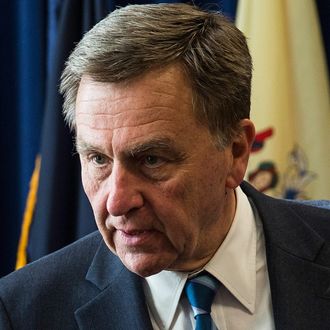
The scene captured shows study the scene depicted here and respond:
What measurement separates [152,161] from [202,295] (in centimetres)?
30

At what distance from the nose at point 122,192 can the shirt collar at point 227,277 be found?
25cm

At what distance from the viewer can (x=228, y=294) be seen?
147 centimetres

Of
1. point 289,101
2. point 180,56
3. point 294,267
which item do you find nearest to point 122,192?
point 180,56

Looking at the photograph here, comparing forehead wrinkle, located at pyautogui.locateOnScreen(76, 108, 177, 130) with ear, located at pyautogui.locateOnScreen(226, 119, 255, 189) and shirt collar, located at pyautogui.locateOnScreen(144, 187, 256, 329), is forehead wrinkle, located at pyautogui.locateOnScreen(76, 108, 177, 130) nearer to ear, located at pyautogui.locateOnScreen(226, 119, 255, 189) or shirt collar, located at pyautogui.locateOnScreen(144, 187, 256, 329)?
ear, located at pyautogui.locateOnScreen(226, 119, 255, 189)

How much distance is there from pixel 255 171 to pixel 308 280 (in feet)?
3.16

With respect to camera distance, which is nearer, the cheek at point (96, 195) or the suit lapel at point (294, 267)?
the cheek at point (96, 195)

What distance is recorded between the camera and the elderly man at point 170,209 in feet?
4.26

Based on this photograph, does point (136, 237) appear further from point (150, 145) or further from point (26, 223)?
point (26, 223)

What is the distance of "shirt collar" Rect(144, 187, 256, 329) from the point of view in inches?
57.4

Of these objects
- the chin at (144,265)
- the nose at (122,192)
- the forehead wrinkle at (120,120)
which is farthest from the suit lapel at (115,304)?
the forehead wrinkle at (120,120)

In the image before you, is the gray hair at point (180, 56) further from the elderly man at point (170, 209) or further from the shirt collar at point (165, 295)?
the shirt collar at point (165, 295)

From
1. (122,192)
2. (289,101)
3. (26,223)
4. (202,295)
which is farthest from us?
(26,223)

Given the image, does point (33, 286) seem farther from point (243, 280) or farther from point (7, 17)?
point (7, 17)

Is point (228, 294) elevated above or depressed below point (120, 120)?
below
